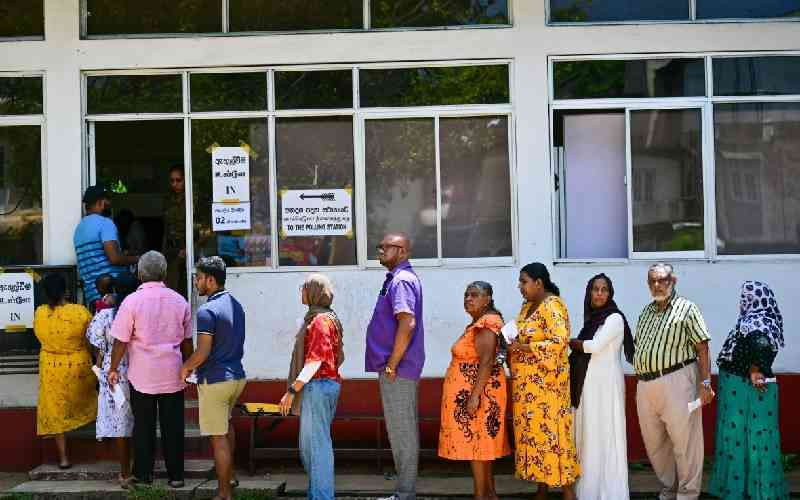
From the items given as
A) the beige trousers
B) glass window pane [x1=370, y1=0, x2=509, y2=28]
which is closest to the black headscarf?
the beige trousers

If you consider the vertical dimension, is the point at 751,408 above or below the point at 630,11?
below

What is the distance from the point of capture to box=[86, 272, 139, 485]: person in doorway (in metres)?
8.32

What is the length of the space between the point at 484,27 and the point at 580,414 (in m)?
3.57

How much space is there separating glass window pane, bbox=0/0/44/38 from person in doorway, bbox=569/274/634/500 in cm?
546

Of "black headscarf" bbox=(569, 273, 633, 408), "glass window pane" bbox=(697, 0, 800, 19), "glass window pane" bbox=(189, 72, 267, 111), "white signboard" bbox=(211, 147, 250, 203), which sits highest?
"glass window pane" bbox=(697, 0, 800, 19)

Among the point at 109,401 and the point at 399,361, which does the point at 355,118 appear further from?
the point at 109,401

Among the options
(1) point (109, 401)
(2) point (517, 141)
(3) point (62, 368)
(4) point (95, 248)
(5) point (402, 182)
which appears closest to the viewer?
(1) point (109, 401)

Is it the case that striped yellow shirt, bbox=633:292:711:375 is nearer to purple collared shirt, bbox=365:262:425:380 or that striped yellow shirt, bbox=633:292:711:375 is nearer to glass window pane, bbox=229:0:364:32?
purple collared shirt, bbox=365:262:425:380

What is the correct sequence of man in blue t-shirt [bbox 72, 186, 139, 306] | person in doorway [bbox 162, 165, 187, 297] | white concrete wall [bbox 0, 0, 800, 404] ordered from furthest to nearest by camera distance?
person in doorway [bbox 162, 165, 187, 297], white concrete wall [bbox 0, 0, 800, 404], man in blue t-shirt [bbox 72, 186, 139, 306]

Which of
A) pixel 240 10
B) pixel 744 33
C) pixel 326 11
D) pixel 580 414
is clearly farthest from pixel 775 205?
pixel 240 10

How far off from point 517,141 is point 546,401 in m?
2.64

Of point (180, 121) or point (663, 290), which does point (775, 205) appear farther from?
point (180, 121)

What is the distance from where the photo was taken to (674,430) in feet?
25.2

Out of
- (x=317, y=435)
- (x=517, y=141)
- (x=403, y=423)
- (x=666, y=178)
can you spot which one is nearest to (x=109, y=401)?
(x=317, y=435)
